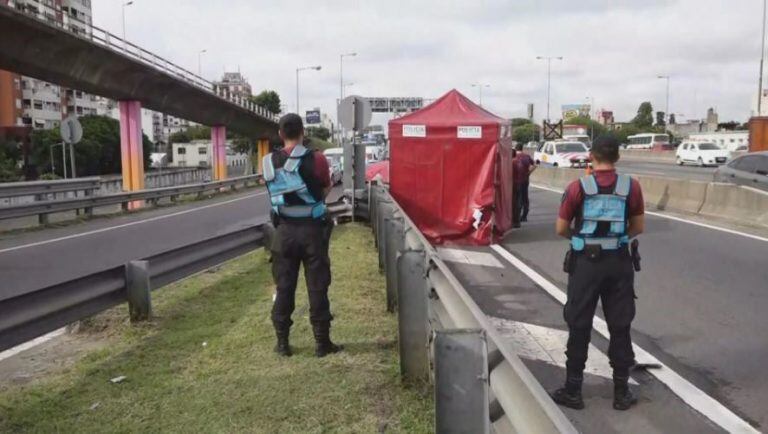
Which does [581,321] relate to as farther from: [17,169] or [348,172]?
[17,169]

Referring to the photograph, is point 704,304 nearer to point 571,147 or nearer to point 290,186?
point 290,186

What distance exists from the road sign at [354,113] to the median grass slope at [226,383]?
23.1ft

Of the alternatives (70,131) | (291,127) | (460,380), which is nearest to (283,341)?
(291,127)

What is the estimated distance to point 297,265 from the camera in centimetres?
539

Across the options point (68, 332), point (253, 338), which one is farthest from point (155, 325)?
point (253, 338)

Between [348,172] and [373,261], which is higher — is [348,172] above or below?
above

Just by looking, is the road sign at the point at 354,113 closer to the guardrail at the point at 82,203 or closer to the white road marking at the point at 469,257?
the white road marking at the point at 469,257

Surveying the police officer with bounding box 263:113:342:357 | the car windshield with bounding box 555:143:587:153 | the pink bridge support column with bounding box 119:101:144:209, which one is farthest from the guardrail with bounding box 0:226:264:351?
the car windshield with bounding box 555:143:587:153

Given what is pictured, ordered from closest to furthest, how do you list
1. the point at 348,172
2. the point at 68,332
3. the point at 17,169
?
the point at 68,332
the point at 348,172
the point at 17,169

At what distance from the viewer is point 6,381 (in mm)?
5035

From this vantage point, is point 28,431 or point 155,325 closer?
point 28,431

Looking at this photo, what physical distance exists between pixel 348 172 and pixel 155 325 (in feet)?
26.7

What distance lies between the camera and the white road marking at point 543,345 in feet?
18.2

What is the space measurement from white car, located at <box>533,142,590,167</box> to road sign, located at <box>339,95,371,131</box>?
21.7 metres
